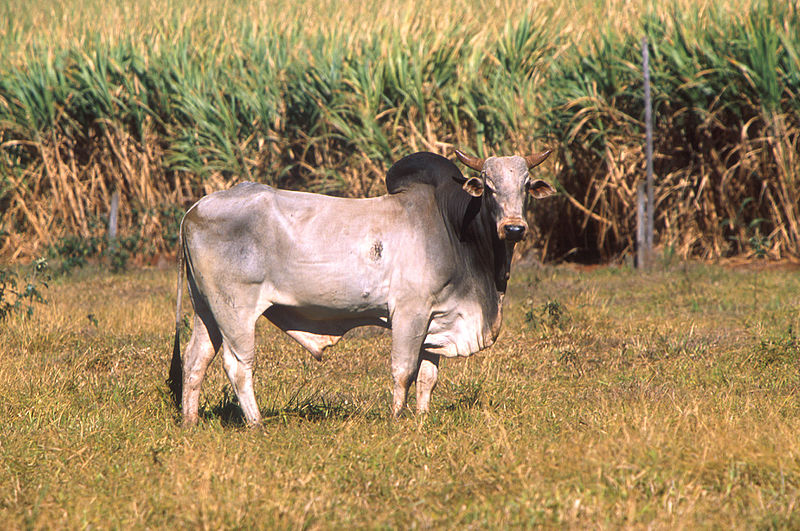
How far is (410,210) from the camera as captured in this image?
17.0 feet

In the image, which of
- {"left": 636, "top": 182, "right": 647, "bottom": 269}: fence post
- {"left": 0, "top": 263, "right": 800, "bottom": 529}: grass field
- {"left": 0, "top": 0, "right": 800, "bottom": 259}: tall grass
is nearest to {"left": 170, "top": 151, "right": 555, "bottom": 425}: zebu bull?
{"left": 0, "top": 263, "right": 800, "bottom": 529}: grass field

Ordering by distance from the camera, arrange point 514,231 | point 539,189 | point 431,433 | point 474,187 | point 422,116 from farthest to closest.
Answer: point 422,116, point 539,189, point 474,187, point 431,433, point 514,231

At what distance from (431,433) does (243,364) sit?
106cm

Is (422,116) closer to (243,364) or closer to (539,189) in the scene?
(539,189)

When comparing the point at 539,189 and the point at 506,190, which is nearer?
the point at 506,190

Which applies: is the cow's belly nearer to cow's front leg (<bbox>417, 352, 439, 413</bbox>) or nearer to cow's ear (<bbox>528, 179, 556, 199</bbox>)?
cow's front leg (<bbox>417, 352, 439, 413</bbox>)

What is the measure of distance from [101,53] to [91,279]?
3339mm

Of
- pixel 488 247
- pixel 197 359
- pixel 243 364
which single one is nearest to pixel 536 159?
pixel 488 247

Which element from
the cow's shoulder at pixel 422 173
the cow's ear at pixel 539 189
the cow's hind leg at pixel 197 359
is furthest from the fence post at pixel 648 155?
the cow's hind leg at pixel 197 359

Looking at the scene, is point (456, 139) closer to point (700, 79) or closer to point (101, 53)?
point (700, 79)

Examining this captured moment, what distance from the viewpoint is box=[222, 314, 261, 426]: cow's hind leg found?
5082 millimetres

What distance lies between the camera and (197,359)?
17.4ft

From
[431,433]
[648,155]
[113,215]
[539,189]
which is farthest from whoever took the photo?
[113,215]

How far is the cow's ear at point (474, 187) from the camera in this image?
4.94 m
